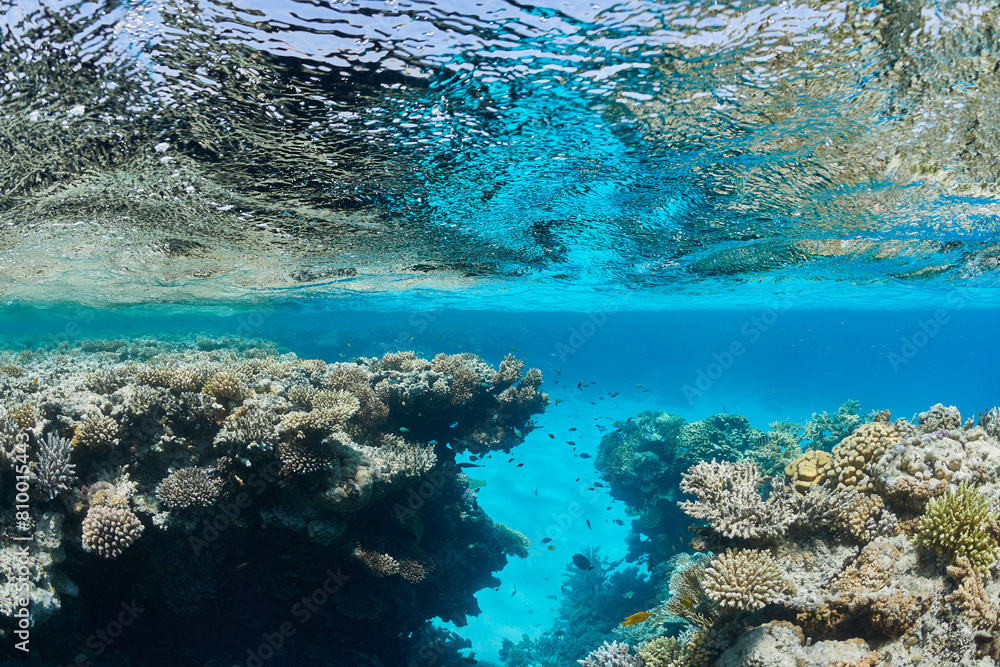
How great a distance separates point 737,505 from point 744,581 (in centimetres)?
93

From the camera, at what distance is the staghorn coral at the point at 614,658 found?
620cm

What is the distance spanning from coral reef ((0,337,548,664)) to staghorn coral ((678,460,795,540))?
492 centimetres

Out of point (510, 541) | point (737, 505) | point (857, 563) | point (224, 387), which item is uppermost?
point (224, 387)

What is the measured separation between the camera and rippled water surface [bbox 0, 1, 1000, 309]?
4.50 metres

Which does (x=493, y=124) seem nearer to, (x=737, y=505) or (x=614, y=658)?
(x=737, y=505)

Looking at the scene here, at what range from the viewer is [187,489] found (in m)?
6.41

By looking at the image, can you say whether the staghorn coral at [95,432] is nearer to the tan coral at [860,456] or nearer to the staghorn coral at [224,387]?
the staghorn coral at [224,387]

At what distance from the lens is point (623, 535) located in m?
22.4

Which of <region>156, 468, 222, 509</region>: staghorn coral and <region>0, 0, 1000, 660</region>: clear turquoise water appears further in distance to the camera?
<region>156, 468, 222, 509</region>: staghorn coral

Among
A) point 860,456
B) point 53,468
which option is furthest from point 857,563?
point 53,468

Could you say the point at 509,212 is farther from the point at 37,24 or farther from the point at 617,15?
the point at 37,24

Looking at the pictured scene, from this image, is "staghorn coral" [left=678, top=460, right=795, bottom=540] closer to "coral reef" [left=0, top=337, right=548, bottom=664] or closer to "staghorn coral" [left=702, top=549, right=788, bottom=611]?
"staghorn coral" [left=702, top=549, right=788, bottom=611]

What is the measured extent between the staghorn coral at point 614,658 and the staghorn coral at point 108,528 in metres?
6.27

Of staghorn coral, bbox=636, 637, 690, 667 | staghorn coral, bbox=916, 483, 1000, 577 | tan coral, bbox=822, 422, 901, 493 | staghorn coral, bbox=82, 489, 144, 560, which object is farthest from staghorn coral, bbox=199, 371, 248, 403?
staghorn coral, bbox=916, 483, 1000, 577
